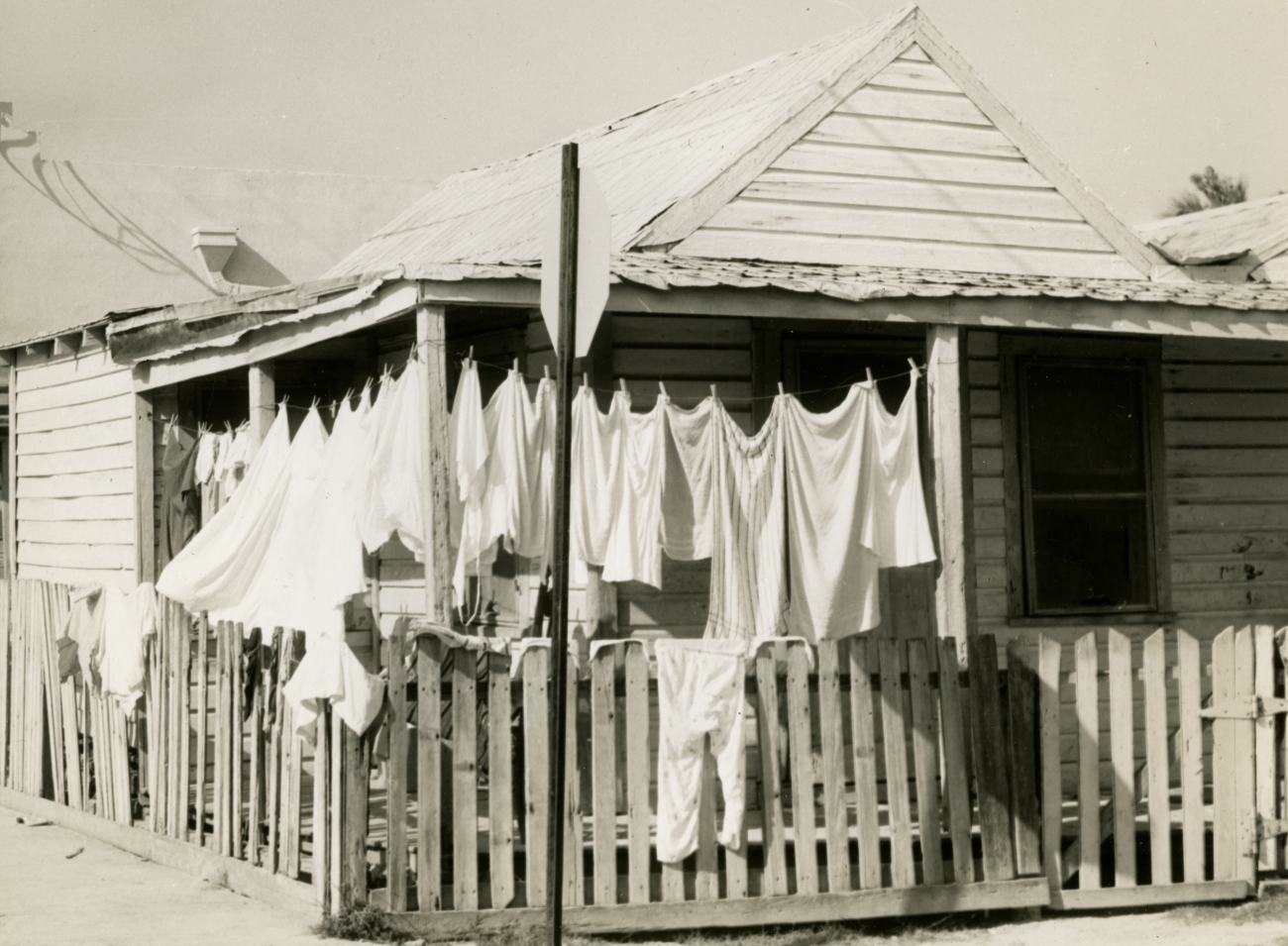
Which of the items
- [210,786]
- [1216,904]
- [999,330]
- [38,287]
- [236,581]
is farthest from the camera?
[38,287]

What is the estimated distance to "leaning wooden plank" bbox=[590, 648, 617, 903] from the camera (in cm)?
689

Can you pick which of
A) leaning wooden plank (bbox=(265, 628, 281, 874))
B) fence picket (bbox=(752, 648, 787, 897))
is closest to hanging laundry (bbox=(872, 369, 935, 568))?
fence picket (bbox=(752, 648, 787, 897))

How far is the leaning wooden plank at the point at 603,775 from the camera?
6.89 m

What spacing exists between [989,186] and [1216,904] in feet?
16.2

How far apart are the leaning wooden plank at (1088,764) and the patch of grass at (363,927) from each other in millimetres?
3212

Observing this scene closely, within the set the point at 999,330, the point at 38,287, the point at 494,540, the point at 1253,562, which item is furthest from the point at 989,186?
the point at 38,287

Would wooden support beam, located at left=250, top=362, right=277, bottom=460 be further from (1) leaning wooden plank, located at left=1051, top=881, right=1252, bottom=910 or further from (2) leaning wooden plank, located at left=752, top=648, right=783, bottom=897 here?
→ (1) leaning wooden plank, located at left=1051, top=881, right=1252, bottom=910

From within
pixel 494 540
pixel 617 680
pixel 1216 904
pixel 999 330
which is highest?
pixel 999 330

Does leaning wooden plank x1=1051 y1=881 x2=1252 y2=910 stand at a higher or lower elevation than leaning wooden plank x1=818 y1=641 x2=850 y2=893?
lower

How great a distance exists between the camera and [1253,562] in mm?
10773

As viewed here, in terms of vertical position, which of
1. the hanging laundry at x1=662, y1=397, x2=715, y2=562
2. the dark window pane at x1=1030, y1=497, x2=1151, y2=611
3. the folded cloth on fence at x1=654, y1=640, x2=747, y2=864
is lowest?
the folded cloth on fence at x1=654, y1=640, x2=747, y2=864

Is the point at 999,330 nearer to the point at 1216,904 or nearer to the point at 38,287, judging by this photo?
the point at 1216,904

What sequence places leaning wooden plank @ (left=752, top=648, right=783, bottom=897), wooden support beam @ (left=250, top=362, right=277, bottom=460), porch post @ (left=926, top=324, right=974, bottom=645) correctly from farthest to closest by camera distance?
wooden support beam @ (left=250, top=362, right=277, bottom=460) < porch post @ (left=926, top=324, right=974, bottom=645) < leaning wooden plank @ (left=752, top=648, right=783, bottom=897)

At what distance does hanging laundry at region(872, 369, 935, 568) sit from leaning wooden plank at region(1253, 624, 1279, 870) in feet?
5.44
